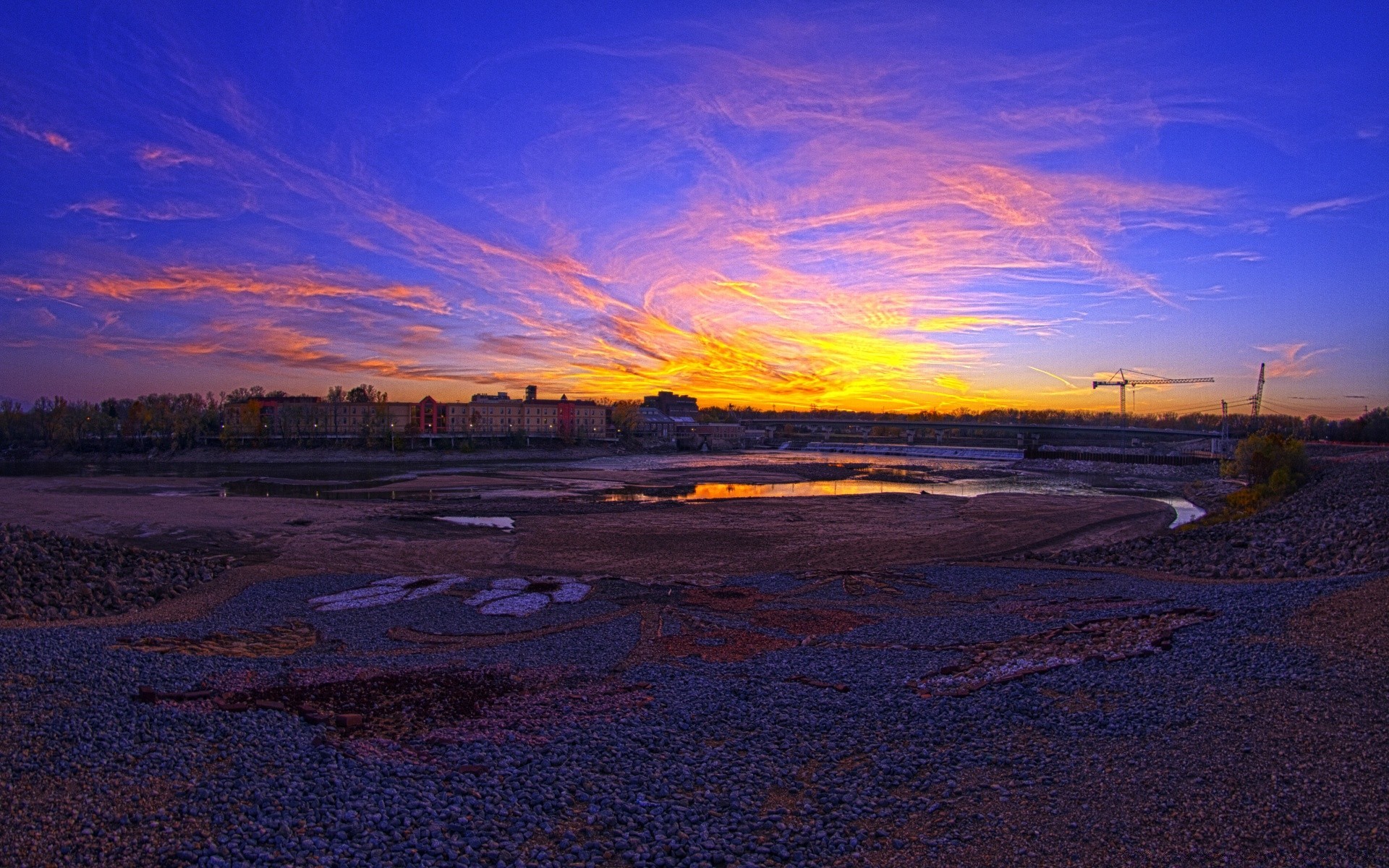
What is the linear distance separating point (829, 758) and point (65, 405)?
529 feet

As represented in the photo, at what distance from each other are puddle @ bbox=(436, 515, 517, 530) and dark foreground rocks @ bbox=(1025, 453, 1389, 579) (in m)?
21.7

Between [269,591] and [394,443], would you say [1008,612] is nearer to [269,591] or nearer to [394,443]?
[269,591]

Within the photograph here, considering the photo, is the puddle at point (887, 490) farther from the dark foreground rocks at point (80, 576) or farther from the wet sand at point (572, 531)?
the dark foreground rocks at point (80, 576)

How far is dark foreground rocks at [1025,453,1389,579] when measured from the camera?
17016 millimetres

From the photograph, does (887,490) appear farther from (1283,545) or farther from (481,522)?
(1283,545)

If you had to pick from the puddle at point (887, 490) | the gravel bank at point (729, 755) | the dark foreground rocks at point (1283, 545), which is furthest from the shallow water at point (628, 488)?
the gravel bank at point (729, 755)

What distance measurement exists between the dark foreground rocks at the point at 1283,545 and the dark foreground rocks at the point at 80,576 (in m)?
25.8

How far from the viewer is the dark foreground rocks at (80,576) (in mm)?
15375

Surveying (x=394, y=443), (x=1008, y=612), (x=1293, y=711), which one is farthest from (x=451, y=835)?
(x=394, y=443)

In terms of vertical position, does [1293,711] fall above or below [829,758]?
above

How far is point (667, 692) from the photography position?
32.4 feet

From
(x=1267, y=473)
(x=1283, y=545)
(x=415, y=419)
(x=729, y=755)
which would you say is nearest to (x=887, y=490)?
(x=1267, y=473)

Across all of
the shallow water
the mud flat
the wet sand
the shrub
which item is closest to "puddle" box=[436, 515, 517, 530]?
the wet sand

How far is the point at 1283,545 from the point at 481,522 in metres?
29.8
